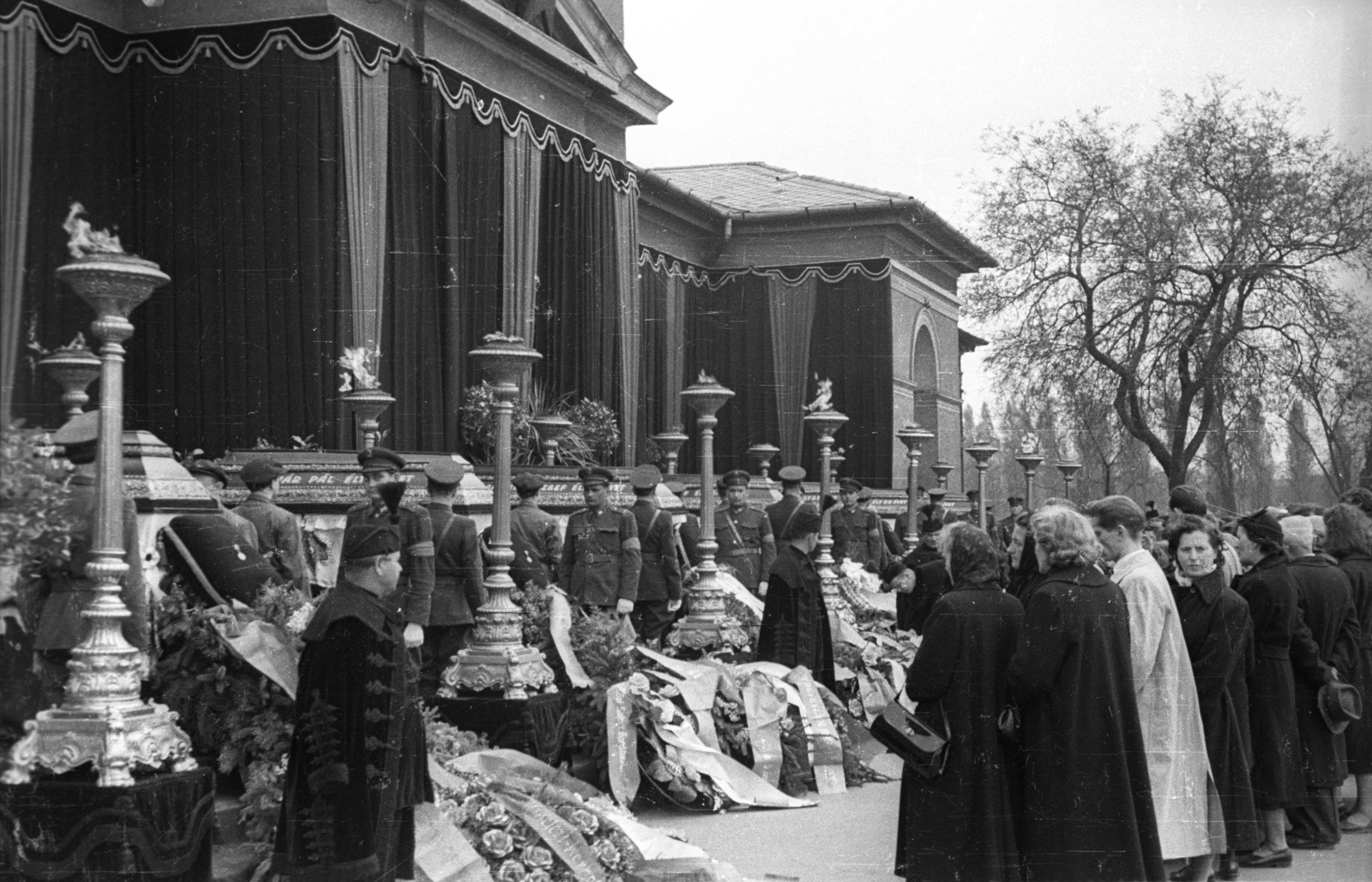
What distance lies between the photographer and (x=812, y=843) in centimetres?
770

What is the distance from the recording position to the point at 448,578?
9.42 metres

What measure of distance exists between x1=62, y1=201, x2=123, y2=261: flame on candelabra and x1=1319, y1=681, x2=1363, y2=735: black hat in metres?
6.46

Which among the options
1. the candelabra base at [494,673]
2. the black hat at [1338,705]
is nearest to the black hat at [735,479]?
the candelabra base at [494,673]

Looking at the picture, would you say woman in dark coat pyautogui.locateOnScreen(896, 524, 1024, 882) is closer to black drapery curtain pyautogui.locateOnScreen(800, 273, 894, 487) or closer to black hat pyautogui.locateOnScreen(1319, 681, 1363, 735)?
black hat pyautogui.locateOnScreen(1319, 681, 1363, 735)

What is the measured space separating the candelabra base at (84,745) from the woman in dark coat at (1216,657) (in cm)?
450

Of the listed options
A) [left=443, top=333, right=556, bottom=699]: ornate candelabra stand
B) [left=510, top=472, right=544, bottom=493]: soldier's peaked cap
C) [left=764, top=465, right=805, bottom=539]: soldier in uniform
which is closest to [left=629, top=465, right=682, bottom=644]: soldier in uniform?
[left=510, top=472, right=544, bottom=493]: soldier's peaked cap

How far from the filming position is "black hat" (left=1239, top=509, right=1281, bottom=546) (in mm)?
7605

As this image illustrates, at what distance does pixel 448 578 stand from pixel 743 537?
562 centimetres

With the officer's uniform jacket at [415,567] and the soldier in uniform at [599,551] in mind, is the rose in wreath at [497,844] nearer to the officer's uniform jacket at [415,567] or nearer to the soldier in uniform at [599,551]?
the officer's uniform jacket at [415,567]

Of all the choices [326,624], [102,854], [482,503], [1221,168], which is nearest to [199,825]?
[102,854]

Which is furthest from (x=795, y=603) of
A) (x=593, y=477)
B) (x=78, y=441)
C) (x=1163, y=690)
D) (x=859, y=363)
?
(x=859, y=363)

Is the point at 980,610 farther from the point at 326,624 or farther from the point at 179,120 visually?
the point at 179,120

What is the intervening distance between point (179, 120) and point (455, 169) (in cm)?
340

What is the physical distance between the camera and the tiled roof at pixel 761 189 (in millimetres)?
22953
